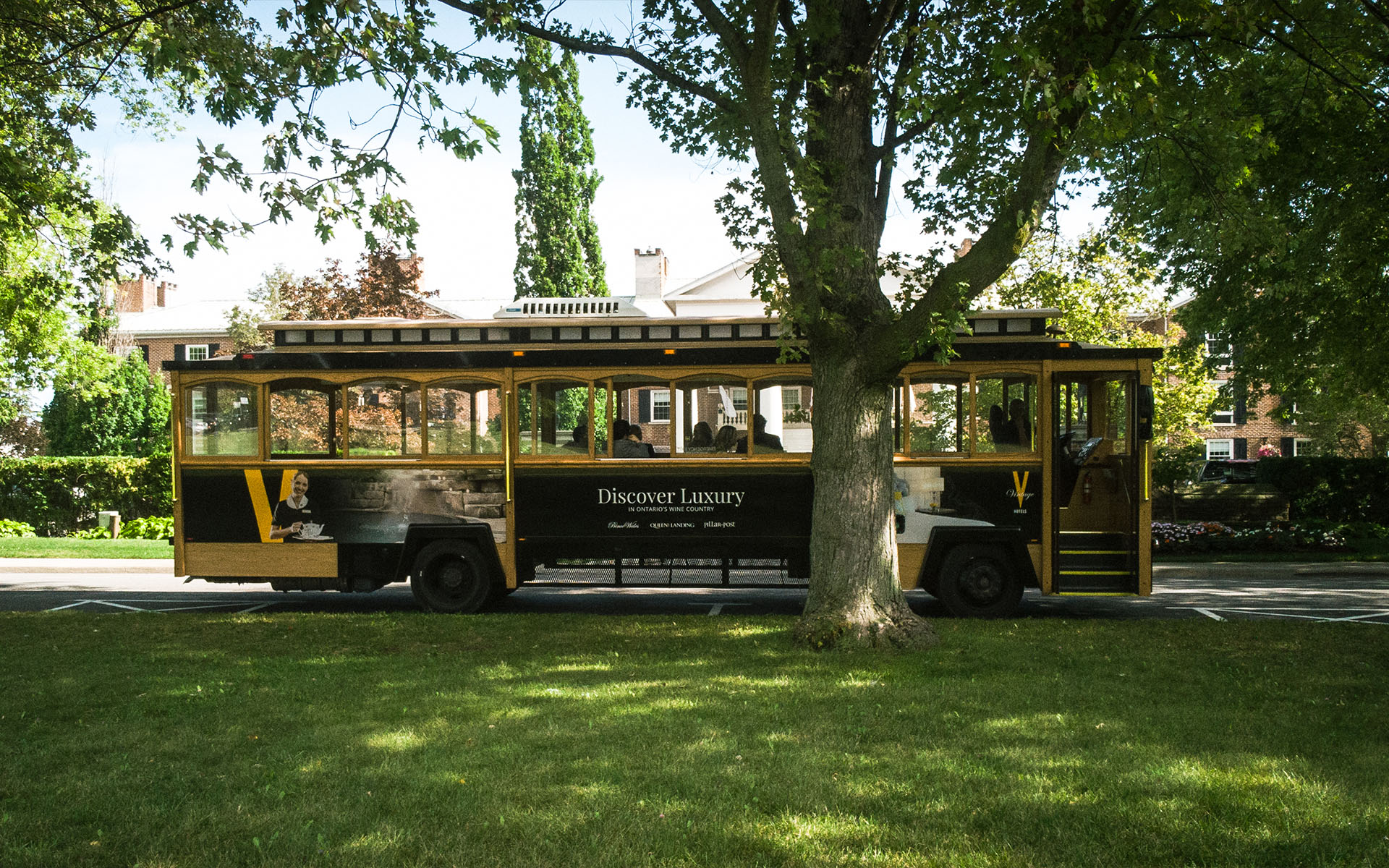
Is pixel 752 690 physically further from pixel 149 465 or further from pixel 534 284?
pixel 534 284

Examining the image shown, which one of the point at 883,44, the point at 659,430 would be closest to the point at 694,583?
the point at 659,430

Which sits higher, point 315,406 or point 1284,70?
point 1284,70

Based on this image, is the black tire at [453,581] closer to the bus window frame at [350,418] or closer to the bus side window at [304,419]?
the bus window frame at [350,418]

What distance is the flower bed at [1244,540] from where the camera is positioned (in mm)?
19375

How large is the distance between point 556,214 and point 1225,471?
22.5 meters

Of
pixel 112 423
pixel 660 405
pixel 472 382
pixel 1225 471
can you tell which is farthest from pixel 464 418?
pixel 112 423

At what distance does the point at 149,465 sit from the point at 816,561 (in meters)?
21.1

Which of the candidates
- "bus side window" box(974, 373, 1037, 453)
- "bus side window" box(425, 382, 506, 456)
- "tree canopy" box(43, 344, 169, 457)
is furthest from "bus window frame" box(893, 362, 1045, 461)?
"tree canopy" box(43, 344, 169, 457)

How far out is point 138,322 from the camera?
5400 cm

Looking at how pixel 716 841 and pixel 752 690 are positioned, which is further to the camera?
pixel 752 690

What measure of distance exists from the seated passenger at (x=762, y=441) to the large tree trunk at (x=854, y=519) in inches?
91.1

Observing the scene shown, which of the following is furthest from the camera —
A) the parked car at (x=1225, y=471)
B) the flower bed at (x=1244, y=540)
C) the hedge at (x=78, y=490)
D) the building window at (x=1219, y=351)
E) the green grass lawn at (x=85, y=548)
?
the parked car at (x=1225, y=471)

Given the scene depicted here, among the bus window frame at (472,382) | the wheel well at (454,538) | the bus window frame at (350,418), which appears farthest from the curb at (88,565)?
the bus window frame at (472,382)

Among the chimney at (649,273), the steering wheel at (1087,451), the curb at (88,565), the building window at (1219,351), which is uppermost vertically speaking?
the chimney at (649,273)
